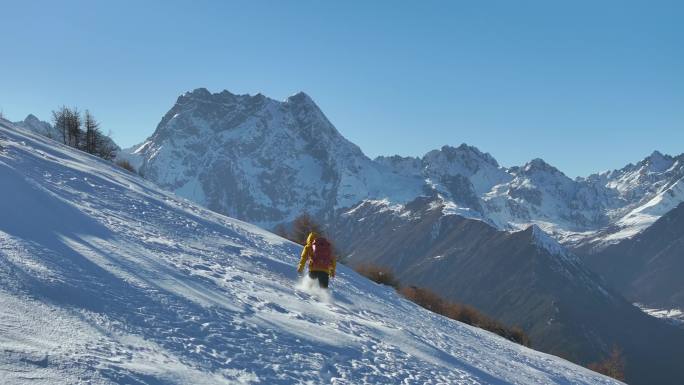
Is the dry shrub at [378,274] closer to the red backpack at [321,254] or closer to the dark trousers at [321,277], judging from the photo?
the red backpack at [321,254]

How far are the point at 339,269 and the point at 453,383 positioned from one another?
17051mm

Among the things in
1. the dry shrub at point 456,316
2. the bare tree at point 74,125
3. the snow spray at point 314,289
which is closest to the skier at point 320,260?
the snow spray at point 314,289

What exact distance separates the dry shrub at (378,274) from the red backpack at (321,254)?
79.1 feet

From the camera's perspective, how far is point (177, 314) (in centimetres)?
1500

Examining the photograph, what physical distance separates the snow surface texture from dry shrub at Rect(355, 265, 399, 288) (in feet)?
60.9

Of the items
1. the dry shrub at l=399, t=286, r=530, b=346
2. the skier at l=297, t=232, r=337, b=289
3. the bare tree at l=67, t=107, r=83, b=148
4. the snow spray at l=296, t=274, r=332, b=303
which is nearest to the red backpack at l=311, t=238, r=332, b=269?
the skier at l=297, t=232, r=337, b=289

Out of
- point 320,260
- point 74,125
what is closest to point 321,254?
point 320,260

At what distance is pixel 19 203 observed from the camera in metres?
21.0

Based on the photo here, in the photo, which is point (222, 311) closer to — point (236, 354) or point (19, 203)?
point (236, 354)

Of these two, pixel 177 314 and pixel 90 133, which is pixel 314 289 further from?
pixel 90 133

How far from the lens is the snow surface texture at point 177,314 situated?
11.9 metres

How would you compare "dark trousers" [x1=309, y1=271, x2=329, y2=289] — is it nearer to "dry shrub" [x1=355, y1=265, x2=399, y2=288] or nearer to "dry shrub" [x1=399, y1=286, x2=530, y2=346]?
"dry shrub" [x1=399, y1=286, x2=530, y2=346]

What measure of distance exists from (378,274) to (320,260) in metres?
26.6

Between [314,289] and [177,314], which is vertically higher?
[314,289]
